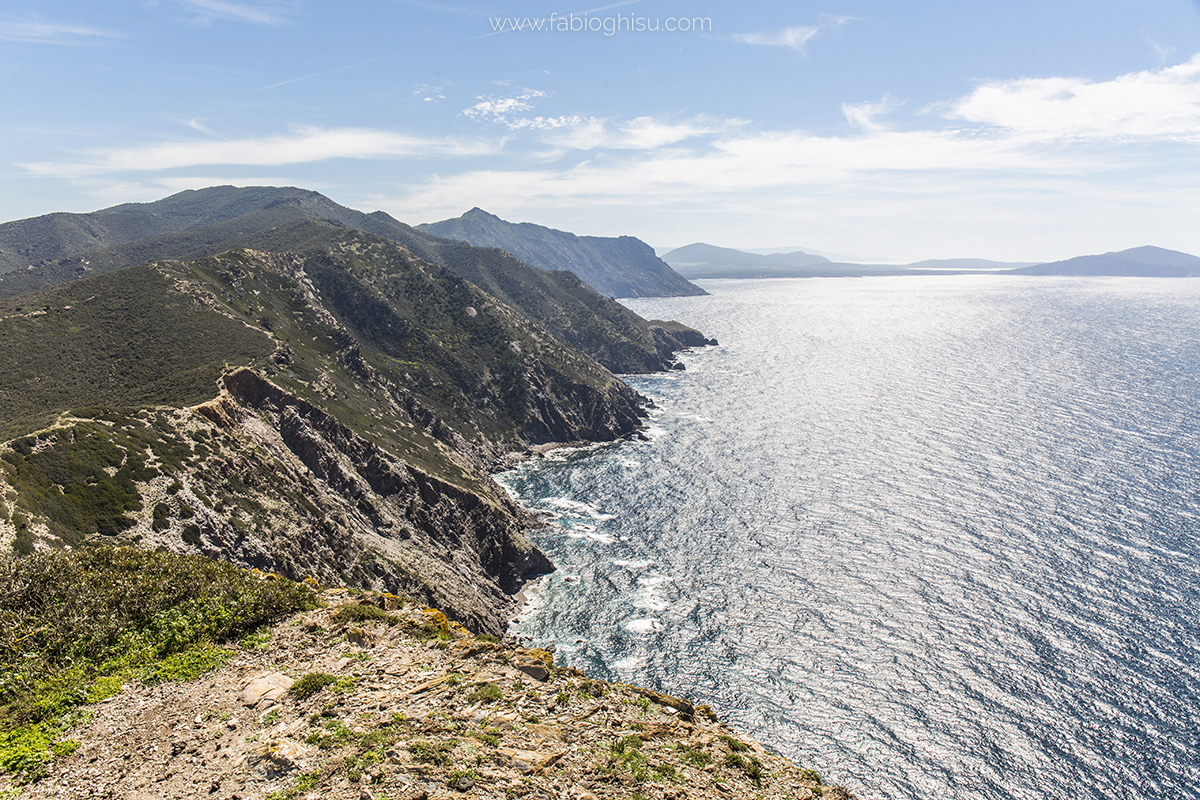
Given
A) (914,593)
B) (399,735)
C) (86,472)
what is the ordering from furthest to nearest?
(914,593) < (86,472) < (399,735)

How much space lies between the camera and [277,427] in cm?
8600

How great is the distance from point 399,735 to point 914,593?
82076mm

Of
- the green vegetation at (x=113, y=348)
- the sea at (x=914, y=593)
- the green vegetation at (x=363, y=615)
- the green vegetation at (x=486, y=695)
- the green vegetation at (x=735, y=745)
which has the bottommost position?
the sea at (x=914, y=593)

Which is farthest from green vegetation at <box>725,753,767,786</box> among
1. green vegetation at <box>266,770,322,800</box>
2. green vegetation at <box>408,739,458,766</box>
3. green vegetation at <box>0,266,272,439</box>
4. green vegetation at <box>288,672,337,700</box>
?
green vegetation at <box>0,266,272,439</box>

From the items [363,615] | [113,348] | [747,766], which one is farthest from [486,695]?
[113,348]

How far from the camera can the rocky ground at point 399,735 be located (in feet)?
53.4

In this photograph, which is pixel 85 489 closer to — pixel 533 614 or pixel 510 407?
pixel 533 614

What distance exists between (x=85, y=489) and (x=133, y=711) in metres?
42.4

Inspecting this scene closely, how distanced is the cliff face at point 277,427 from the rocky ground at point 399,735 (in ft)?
96.0

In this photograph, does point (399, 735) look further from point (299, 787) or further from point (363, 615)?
point (363, 615)

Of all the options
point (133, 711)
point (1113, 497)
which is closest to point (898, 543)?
point (1113, 497)

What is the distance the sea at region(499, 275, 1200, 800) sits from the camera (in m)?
57.2

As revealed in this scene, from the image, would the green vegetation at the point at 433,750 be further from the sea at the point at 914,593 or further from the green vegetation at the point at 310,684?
the sea at the point at 914,593

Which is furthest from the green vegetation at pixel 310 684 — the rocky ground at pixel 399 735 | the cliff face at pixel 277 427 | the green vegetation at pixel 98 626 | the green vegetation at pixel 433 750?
the cliff face at pixel 277 427
